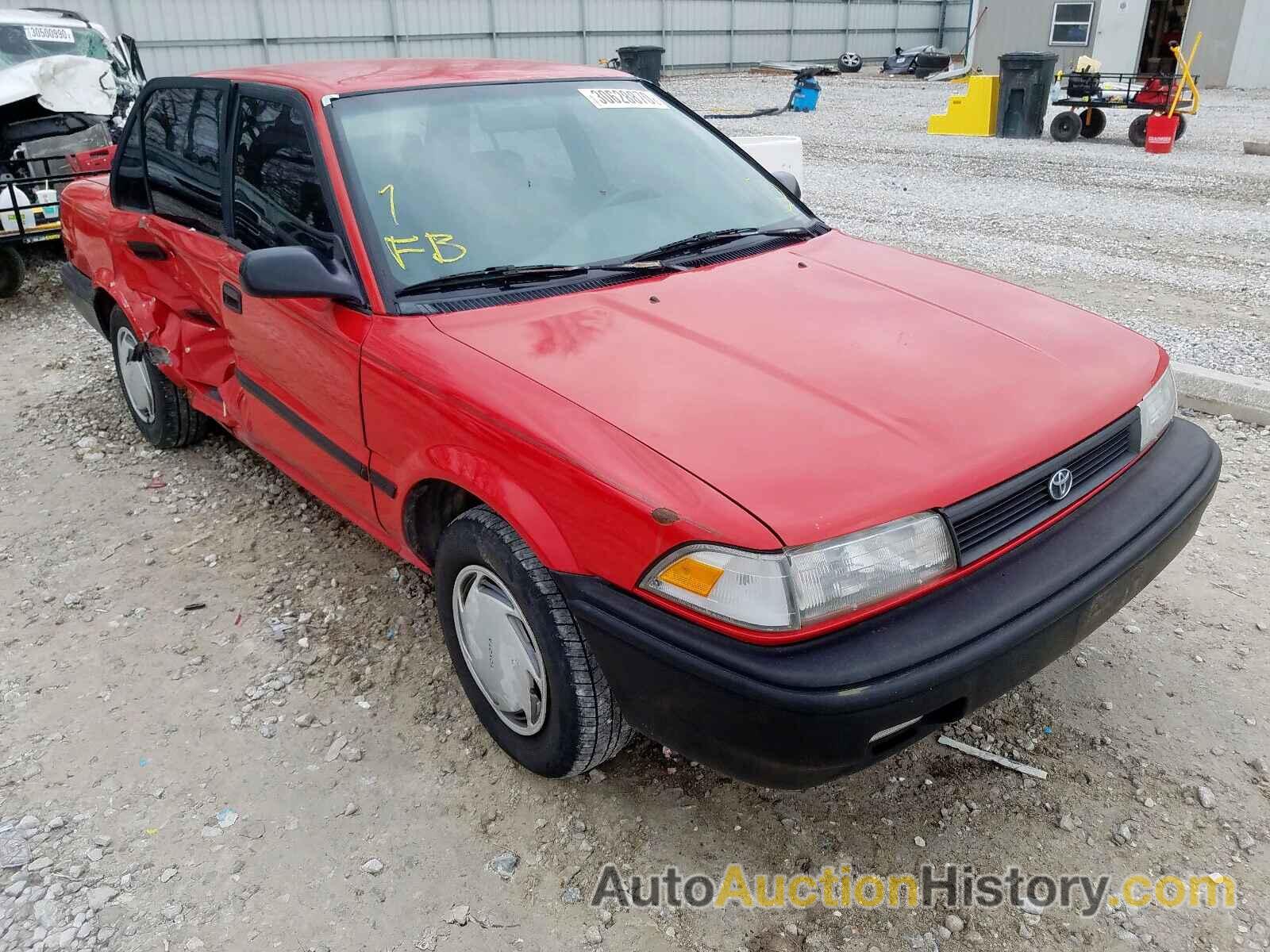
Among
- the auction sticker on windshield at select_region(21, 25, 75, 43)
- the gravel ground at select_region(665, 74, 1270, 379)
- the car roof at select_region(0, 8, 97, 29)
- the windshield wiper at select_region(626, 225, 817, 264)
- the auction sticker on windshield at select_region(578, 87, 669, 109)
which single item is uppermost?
the car roof at select_region(0, 8, 97, 29)

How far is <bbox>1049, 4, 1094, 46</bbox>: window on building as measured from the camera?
2333 cm

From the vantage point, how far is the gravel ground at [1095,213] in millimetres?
6043

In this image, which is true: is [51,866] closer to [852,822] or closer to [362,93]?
[852,822]

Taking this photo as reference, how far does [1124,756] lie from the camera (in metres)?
2.53

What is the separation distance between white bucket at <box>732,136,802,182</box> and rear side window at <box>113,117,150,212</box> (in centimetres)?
428

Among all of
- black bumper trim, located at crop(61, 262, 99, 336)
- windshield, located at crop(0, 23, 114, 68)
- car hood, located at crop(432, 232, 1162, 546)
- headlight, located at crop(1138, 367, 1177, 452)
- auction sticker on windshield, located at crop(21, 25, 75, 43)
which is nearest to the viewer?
car hood, located at crop(432, 232, 1162, 546)

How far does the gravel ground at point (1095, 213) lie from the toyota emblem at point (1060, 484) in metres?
3.42

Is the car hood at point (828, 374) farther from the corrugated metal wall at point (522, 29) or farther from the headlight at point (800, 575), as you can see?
the corrugated metal wall at point (522, 29)

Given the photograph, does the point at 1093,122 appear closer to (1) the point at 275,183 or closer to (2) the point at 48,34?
(2) the point at 48,34

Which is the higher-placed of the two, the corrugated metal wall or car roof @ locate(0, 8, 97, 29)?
car roof @ locate(0, 8, 97, 29)

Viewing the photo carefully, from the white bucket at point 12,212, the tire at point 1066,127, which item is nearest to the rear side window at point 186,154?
the white bucket at point 12,212

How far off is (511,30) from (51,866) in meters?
26.1

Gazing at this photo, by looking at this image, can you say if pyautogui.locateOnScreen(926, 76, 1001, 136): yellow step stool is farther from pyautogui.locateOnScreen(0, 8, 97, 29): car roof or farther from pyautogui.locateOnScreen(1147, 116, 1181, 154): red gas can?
pyautogui.locateOnScreen(0, 8, 97, 29): car roof

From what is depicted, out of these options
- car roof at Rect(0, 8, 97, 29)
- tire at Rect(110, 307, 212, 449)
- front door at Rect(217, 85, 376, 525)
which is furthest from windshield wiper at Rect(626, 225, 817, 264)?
car roof at Rect(0, 8, 97, 29)
